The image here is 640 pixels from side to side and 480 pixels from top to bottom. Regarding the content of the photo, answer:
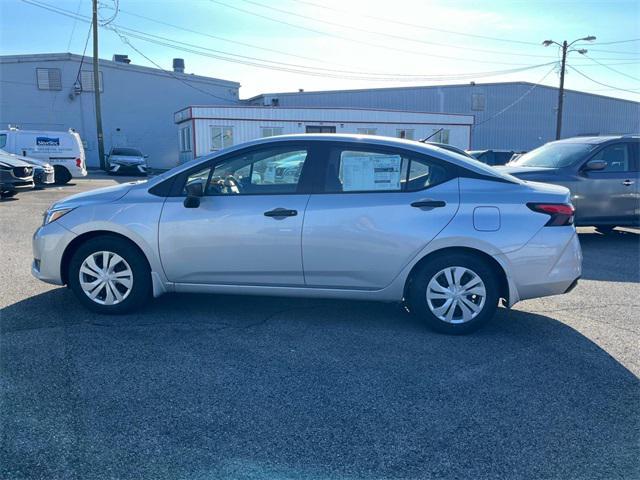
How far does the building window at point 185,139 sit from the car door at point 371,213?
24841mm

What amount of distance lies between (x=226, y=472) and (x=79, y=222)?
116 inches

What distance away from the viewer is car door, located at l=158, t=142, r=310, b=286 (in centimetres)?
439

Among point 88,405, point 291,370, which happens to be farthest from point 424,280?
point 88,405

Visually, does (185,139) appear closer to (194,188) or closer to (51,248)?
(51,248)

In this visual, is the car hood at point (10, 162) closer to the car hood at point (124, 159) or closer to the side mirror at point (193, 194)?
the side mirror at point (193, 194)

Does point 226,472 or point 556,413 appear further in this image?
point 556,413

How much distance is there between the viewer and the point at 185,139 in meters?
29.6

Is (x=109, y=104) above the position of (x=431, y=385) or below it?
above

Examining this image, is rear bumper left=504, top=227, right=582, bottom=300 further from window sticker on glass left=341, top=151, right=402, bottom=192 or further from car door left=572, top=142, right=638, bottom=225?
car door left=572, top=142, right=638, bottom=225

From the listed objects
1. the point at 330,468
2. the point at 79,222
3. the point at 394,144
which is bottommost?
the point at 330,468

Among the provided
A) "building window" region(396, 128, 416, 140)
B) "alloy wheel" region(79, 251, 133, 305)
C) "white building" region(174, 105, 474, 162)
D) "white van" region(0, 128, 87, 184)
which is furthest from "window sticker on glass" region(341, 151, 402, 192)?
"building window" region(396, 128, 416, 140)

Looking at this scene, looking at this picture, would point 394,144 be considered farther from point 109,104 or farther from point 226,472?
point 109,104

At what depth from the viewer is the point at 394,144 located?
452cm

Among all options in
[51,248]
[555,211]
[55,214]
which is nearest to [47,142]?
[55,214]
